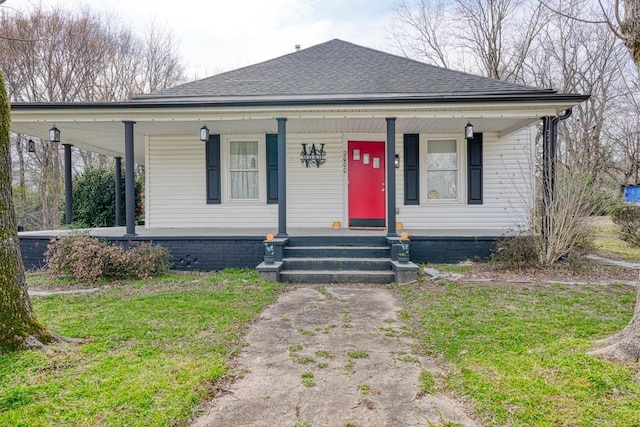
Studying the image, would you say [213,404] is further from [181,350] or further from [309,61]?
[309,61]

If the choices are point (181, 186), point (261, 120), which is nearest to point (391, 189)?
point (261, 120)

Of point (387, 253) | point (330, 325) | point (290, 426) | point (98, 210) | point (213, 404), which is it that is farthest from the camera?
point (98, 210)

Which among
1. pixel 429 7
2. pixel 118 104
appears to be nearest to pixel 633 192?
pixel 429 7

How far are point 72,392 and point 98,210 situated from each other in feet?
34.8

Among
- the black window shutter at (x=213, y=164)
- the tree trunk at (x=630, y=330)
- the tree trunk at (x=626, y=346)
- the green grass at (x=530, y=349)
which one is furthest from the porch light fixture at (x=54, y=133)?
the tree trunk at (x=626, y=346)

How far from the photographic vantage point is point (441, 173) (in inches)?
336

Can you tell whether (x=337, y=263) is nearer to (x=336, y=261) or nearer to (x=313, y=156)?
(x=336, y=261)

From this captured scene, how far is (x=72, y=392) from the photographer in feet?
7.86

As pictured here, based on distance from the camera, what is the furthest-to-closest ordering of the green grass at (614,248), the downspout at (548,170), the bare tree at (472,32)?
1. the bare tree at (472,32)
2. the green grass at (614,248)
3. the downspout at (548,170)

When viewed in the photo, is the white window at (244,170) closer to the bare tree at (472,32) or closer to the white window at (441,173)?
the white window at (441,173)

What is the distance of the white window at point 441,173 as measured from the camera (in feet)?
28.0

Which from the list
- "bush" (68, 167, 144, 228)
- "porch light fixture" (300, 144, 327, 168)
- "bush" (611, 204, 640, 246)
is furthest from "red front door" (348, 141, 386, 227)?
"bush" (68, 167, 144, 228)

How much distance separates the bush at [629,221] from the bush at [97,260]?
10.6 metres

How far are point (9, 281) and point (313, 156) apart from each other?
20.7ft
